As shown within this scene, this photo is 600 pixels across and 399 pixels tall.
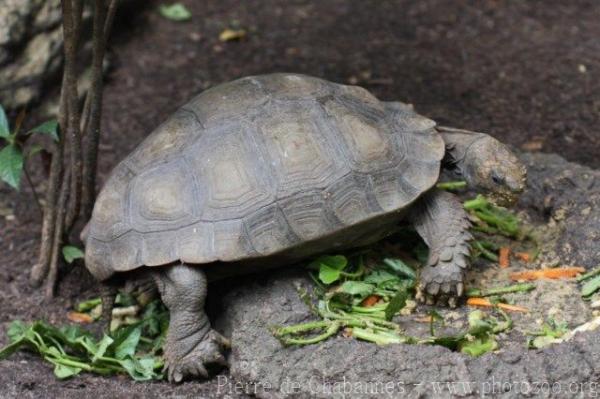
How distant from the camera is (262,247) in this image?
4.21m

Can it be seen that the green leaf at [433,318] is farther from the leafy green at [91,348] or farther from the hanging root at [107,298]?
the hanging root at [107,298]

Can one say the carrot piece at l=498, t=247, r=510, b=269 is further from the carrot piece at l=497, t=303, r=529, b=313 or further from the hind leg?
the hind leg

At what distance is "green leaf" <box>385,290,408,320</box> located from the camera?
4.16m

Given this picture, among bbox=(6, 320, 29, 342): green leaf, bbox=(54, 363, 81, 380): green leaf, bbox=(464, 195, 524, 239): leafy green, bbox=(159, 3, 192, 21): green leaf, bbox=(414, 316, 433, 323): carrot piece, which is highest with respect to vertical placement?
bbox=(414, 316, 433, 323): carrot piece

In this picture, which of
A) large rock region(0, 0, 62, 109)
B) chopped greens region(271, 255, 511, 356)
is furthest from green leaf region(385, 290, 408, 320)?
large rock region(0, 0, 62, 109)

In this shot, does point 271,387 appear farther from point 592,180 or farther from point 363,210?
point 592,180

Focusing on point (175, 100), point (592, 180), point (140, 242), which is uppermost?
point (140, 242)

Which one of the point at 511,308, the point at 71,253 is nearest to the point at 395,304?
the point at 511,308

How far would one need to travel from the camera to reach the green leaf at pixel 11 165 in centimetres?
435

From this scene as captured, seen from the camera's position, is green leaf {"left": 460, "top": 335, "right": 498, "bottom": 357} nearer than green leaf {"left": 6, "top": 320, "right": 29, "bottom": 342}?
Yes

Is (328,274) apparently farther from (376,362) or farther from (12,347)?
(12,347)

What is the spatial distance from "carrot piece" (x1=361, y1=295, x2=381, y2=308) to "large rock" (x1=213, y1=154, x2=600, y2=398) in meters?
0.32

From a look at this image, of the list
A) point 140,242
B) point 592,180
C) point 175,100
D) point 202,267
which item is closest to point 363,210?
point 202,267

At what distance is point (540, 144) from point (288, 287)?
A: 8.46ft
